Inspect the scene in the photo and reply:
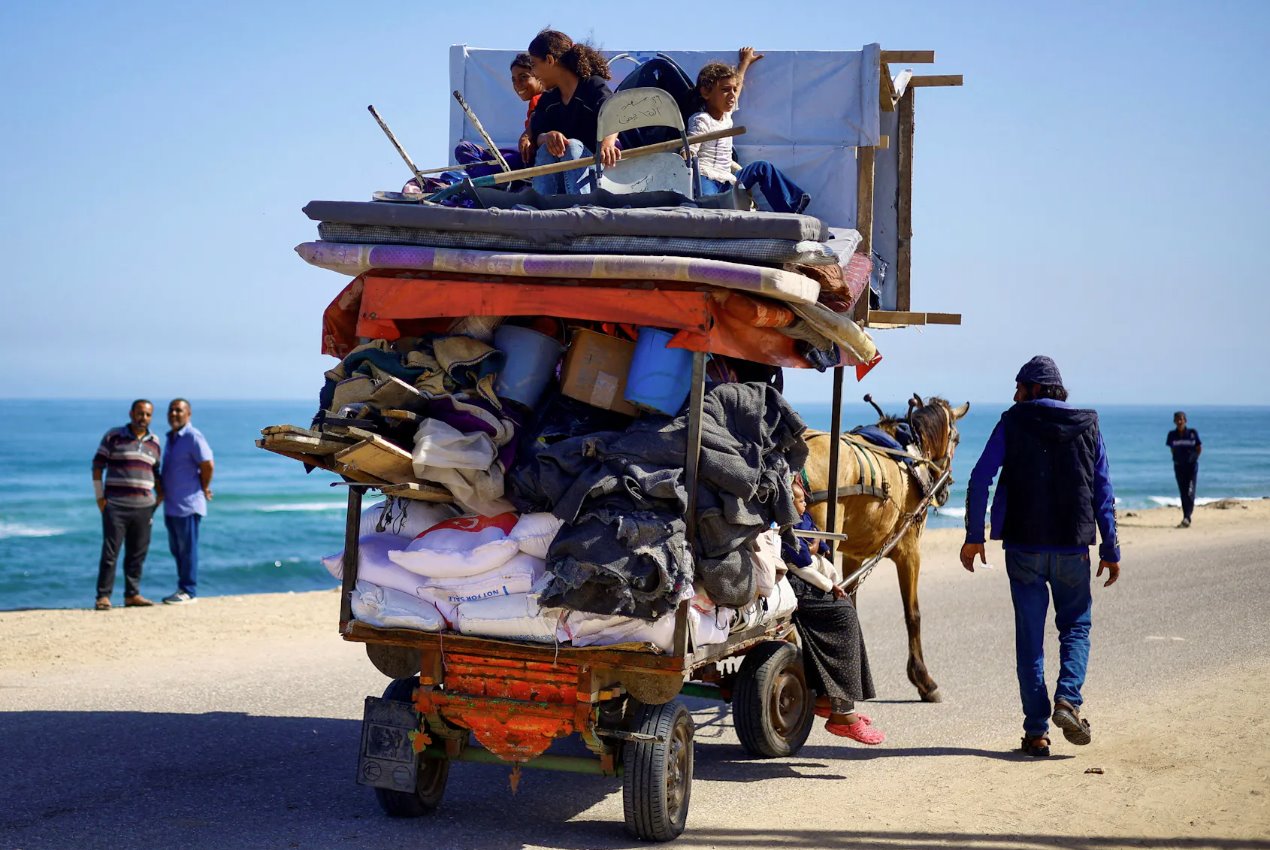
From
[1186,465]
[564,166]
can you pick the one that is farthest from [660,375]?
[1186,465]

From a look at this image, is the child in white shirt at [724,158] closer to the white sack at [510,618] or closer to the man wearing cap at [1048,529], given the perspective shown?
the man wearing cap at [1048,529]

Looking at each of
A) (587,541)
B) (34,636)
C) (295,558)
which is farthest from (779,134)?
(295,558)

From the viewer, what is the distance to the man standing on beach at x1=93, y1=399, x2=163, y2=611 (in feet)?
40.9

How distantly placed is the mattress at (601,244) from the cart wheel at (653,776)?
195 centimetres

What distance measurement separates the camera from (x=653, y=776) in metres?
5.36

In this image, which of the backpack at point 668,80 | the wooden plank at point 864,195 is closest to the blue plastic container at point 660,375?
the backpack at point 668,80

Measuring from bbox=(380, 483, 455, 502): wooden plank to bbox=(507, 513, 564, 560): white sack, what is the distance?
0.33 meters

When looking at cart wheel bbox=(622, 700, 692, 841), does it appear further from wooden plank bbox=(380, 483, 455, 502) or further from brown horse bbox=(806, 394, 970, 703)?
brown horse bbox=(806, 394, 970, 703)

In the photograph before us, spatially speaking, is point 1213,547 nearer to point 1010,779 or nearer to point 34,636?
point 1010,779

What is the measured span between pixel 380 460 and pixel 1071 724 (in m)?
4.11

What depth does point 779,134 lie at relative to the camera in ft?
26.3

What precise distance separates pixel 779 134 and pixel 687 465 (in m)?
3.47

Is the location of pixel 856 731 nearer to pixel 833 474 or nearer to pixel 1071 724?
pixel 1071 724

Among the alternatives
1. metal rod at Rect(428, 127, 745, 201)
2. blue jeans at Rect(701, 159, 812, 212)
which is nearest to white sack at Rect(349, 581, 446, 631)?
metal rod at Rect(428, 127, 745, 201)
